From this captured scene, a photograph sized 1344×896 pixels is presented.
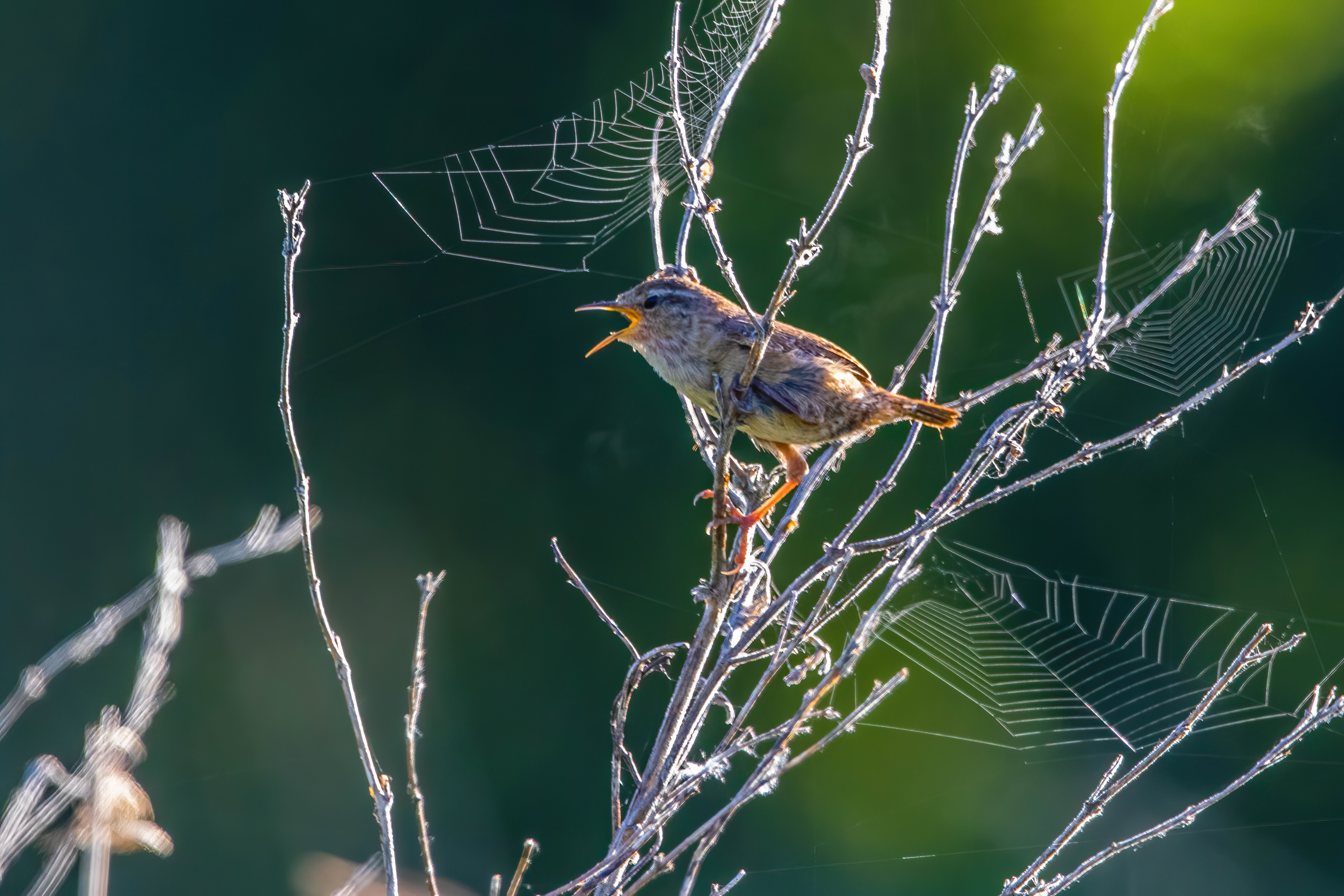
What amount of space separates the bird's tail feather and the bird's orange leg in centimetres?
20

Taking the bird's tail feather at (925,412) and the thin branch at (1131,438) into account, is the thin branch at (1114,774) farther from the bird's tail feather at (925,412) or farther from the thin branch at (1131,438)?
the bird's tail feather at (925,412)

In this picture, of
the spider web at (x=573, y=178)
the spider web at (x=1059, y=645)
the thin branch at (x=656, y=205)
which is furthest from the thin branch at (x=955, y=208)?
the spider web at (x=1059, y=645)

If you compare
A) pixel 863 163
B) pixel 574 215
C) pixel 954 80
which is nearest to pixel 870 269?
pixel 863 163

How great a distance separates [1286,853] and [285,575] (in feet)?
12.0

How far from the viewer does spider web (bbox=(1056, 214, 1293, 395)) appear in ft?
9.82

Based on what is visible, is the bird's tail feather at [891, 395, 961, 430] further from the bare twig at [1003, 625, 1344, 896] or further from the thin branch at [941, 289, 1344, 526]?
the bare twig at [1003, 625, 1344, 896]

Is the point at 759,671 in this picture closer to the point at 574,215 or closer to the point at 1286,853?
the point at 574,215

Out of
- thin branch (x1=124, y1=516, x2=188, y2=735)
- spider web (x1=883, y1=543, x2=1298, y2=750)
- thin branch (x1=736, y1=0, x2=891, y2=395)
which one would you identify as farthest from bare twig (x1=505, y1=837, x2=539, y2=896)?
spider web (x1=883, y1=543, x2=1298, y2=750)

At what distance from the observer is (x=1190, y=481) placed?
3104 mm

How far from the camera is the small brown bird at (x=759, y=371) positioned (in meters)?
1.50

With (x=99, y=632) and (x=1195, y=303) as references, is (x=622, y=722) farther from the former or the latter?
(x=1195, y=303)

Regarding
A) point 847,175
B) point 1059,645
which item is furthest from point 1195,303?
point 847,175

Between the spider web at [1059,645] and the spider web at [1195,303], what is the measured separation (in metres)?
0.76

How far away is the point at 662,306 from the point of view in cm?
157
